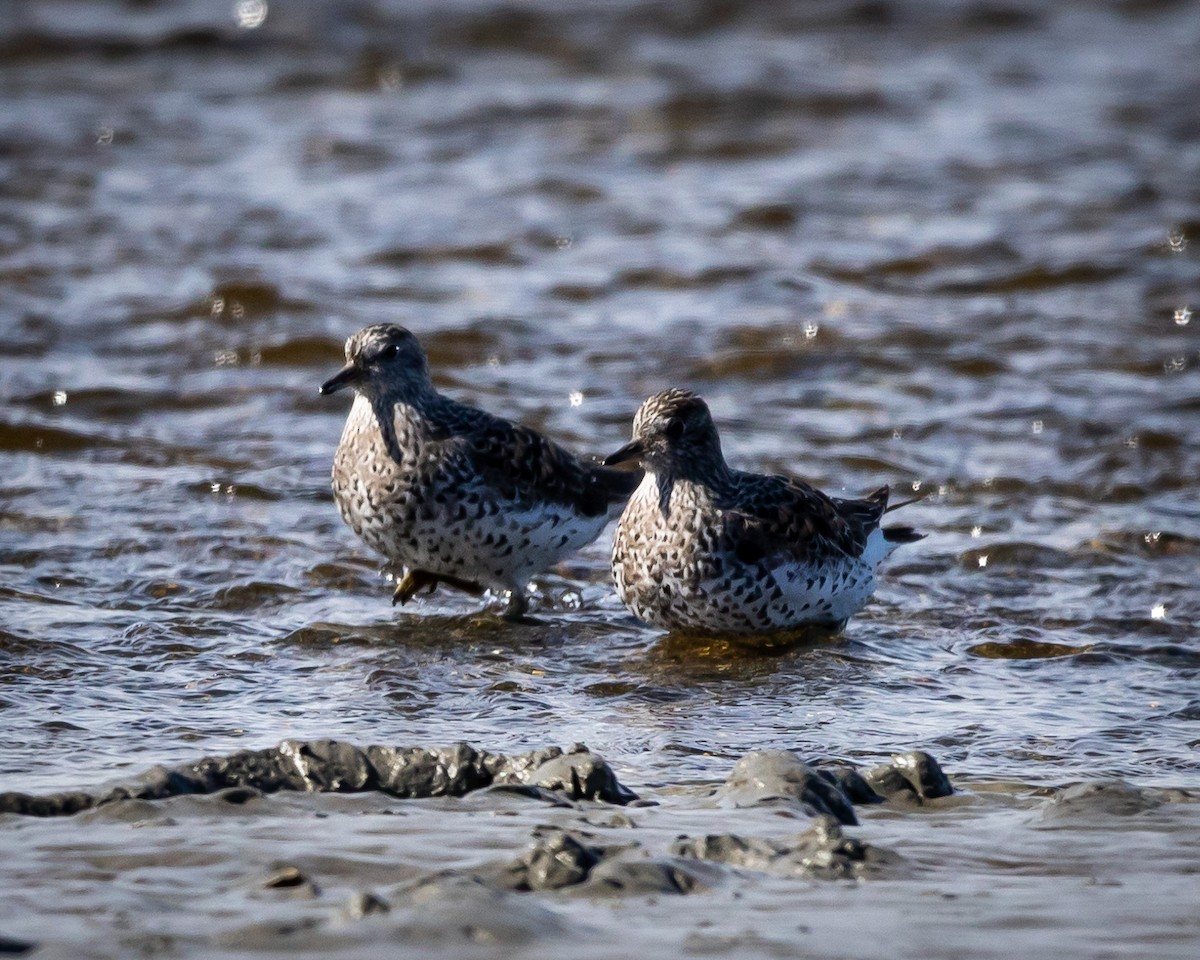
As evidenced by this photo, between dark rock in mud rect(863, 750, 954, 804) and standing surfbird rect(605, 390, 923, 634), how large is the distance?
2030 mm

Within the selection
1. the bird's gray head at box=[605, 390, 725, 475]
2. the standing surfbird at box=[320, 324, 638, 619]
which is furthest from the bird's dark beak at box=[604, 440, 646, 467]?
the standing surfbird at box=[320, 324, 638, 619]

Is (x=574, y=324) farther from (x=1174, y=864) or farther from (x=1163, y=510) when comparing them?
(x=1174, y=864)

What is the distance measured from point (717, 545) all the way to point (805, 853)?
3.03 meters

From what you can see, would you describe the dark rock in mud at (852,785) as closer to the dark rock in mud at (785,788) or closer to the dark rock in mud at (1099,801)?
the dark rock in mud at (785,788)

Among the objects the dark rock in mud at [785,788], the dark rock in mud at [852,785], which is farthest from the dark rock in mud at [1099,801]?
the dark rock in mud at [785,788]

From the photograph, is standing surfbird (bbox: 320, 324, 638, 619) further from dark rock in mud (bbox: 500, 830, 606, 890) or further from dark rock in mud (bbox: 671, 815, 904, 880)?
dark rock in mud (bbox: 500, 830, 606, 890)

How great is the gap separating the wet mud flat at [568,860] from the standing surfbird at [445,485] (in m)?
2.57

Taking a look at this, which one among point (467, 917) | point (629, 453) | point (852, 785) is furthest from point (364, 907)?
point (629, 453)

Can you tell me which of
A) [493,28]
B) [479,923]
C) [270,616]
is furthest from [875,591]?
[493,28]

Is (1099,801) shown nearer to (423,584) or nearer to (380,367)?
(423,584)

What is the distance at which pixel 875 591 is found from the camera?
8.77 metres

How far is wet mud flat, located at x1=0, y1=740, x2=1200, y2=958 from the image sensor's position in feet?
14.6

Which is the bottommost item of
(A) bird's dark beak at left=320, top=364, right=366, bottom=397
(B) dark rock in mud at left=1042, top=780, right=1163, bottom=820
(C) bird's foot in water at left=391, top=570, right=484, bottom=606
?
(B) dark rock in mud at left=1042, top=780, right=1163, bottom=820

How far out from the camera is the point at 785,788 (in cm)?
555
